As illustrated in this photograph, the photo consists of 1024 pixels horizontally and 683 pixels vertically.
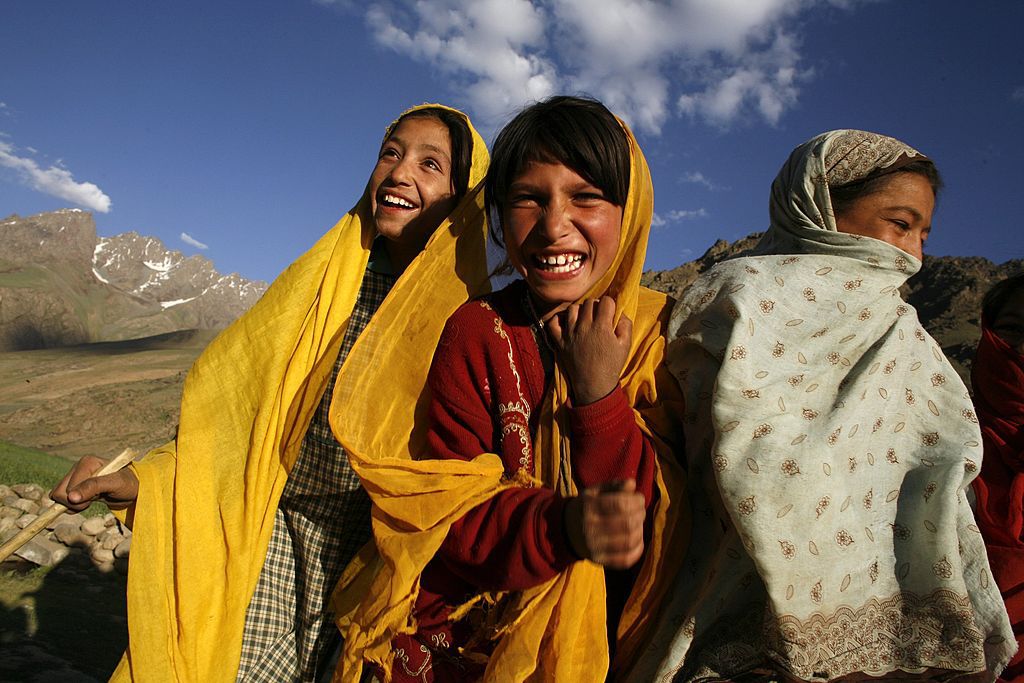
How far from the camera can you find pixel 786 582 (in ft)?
4.75

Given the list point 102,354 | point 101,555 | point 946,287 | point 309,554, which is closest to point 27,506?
point 101,555

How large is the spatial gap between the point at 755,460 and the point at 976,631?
65cm

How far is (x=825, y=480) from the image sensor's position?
1.50m

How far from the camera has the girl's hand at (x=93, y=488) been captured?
1968mm

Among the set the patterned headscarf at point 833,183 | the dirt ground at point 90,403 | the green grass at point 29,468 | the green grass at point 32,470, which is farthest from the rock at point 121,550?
the patterned headscarf at point 833,183

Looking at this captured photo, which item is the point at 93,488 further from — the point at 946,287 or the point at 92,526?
the point at 946,287

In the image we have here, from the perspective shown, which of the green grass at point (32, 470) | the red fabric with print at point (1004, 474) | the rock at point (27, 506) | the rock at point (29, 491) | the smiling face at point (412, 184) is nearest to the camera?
the red fabric with print at point (1004, 474)

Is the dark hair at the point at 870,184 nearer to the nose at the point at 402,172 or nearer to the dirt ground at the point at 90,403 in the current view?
the nose at the point at 402,172

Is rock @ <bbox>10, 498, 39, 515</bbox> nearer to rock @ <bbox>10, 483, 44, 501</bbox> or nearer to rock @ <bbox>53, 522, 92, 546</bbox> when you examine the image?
rock @ <bbox>10, 483, 44, 501</bbox>

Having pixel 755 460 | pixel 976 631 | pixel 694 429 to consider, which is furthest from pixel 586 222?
pixel 976 631

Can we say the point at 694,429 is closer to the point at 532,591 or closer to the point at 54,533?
the point at 532,591

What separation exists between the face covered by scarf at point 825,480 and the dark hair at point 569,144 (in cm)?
41

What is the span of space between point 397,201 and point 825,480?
176 cm

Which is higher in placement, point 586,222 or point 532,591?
point 586,222
